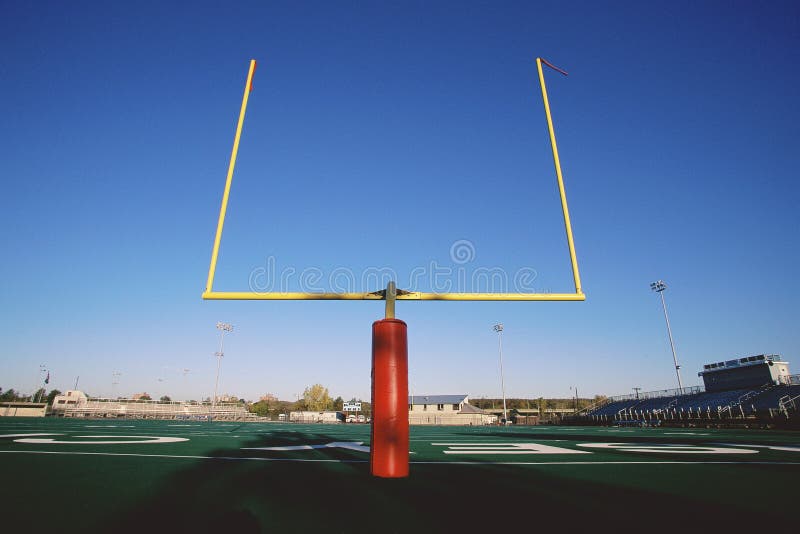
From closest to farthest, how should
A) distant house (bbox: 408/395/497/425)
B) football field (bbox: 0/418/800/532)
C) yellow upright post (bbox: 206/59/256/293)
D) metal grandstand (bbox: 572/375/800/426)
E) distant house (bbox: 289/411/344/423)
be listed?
football field (bbox: 0/418/800/532) → yellow upright post (bbox: 206/59/256/293) → metal grandstand (bbox: 572/375/800/426) → distant house (bbox: 408/395/497/425) → distant house (bbox: 289/411/344/423)

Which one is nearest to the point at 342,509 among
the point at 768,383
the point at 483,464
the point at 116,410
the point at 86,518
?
the point at 86,518

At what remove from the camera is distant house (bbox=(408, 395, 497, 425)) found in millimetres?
35812

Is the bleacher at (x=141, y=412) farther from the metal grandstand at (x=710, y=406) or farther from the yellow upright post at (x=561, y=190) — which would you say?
the yellow upright post at (x=561, y=190)

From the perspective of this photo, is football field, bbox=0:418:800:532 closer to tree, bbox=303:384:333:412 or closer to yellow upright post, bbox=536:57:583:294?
yellow upright post, bbox=536:57:583:294

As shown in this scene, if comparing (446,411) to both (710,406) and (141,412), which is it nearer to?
(710,406)

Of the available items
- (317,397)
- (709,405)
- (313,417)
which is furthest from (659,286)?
(317,397)

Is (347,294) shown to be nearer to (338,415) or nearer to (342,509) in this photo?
(342,509)

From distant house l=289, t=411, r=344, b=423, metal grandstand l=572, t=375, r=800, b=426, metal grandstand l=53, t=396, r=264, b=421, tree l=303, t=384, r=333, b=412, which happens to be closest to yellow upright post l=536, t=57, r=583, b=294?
metal grandstand l=572, t=375, r=800, b=426

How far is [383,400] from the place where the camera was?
8.64 ft

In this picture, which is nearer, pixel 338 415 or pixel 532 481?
pixel 532 481

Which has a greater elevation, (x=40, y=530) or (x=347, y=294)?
(x=347, y=294)

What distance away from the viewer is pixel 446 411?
Result: 42.9m

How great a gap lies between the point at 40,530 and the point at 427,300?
2.58m

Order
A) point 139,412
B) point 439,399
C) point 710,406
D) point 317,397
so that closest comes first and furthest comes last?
point 710,406 < point 139,412 < point 439,399 < point 317,397
